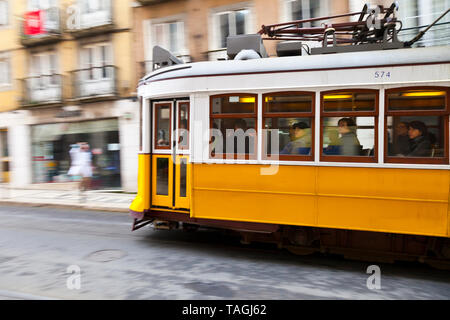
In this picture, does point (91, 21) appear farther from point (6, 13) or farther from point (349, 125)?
point (349, 125)

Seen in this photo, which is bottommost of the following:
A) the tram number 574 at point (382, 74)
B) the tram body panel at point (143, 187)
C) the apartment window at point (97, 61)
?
the tram body panel at point (143, 187)

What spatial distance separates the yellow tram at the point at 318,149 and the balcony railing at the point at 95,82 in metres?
8.95

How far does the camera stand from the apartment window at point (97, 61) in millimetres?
14703

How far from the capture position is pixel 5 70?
675 inches

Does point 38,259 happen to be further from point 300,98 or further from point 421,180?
point 421,180

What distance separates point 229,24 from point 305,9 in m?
2.77

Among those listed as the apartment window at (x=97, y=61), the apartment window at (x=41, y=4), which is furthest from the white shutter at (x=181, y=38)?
the apartment window at (x=41, y=4)

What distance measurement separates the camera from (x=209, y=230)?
735cm

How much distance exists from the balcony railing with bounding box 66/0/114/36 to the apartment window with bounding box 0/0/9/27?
401 cm

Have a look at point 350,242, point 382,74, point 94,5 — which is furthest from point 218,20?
point 350,242

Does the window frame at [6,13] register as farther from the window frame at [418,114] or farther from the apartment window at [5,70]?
the window frame at [418,114]

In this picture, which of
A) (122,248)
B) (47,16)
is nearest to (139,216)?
(122,248)

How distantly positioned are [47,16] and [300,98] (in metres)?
15.0

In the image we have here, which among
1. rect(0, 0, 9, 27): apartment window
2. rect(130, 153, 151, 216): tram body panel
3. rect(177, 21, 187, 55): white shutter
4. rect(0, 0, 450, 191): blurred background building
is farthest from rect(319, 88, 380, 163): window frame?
rect(0, 0, 9, 27): apartment window
